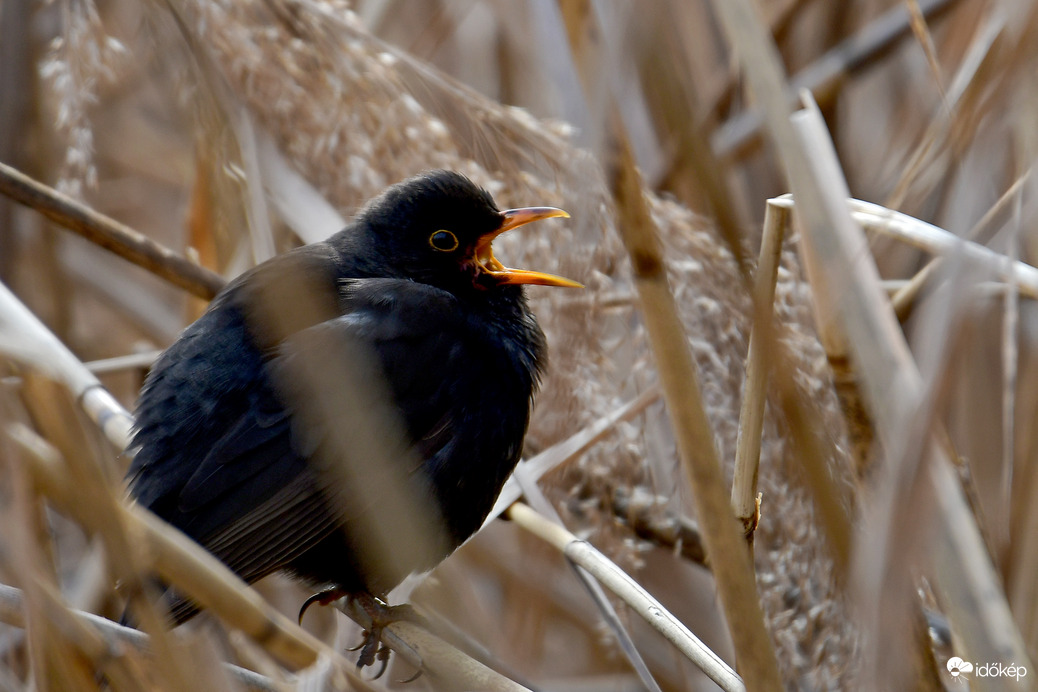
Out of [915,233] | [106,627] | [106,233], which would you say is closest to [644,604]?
[915,233]

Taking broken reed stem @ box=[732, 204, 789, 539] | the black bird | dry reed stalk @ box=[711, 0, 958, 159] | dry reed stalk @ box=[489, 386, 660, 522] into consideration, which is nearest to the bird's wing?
the black bird

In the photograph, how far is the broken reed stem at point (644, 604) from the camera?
1.64 metres

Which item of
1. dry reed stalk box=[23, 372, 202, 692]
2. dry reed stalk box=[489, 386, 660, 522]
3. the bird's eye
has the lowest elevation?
dry reed stalk box=[489, 386, 660, 522]

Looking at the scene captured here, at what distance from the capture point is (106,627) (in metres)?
1.30

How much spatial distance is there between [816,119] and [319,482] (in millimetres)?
1332

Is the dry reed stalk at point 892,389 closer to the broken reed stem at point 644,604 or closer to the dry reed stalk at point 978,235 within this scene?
the dry reed stalk at point 978,235

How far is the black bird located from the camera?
218cm

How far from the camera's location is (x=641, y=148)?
241cm

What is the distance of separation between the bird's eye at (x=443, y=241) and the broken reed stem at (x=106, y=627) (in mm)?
1451

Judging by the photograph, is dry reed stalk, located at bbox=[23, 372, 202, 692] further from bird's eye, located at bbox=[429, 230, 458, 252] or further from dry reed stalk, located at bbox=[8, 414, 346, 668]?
bird's eye, located at bbox=[429, 230, 458, 252]

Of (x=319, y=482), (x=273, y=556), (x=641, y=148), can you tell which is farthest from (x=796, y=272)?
(x=273, y=556)

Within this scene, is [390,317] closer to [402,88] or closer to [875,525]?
[402,88]

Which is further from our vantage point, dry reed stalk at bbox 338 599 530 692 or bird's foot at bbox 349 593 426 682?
bird's foot at bbox 349 593 426 682

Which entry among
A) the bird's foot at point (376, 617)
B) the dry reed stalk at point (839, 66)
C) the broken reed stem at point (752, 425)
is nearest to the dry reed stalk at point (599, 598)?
the bird's foot at point (376, 617)
